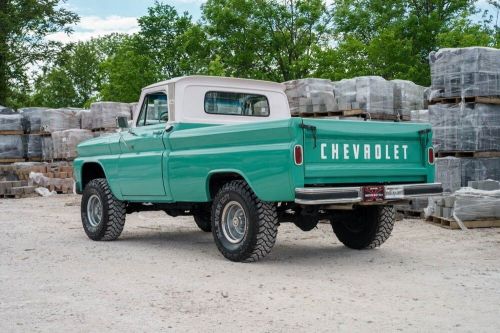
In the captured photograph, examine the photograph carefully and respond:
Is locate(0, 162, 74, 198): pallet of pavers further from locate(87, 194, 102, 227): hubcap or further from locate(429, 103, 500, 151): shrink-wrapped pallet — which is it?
locate(429, 103, 500, 151): shrink-wrapped pallet

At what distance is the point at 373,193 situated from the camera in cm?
704

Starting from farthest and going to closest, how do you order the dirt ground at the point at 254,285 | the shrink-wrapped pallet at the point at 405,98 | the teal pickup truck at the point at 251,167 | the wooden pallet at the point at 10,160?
the wooden pallet at the point at 10,160 < the shrink-wrapped pallet at the point at 405,98 < the teal pickup truck at the point at 251,167 < the dirt ground at the point at 254,285

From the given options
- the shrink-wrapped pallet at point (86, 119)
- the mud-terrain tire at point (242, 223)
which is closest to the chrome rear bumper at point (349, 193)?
the mud-terrain tire at point (242, 223)

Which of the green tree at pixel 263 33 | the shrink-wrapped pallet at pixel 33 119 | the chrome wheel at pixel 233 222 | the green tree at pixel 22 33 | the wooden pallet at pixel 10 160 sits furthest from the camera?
the green tree at pixel 263 33

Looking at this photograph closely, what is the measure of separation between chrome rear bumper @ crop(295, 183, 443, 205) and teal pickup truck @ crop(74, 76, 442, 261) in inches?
0.5

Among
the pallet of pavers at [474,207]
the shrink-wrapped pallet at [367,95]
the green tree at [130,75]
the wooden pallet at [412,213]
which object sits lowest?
the wooden pallet at [412,213]

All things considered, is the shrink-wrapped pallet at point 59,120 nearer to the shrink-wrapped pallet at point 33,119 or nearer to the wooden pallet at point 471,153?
the shrink-wrapped pallet at point 33,119

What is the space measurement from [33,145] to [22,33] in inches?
494

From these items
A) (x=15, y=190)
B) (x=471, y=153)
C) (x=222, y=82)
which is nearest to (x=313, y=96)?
(x=471, y=153)

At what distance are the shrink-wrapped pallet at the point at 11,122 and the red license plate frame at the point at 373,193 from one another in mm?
16236

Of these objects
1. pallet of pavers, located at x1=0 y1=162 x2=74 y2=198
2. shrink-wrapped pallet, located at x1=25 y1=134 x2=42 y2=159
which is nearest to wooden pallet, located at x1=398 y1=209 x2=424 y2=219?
pallet of pavers, located at x1=0 y1=162 x2=74 y2=198

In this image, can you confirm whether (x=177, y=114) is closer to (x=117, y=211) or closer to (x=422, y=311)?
(x=117, y=211)

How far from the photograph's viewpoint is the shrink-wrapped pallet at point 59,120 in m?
20.5

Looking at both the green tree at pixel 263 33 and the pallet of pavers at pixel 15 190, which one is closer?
the pallet of pavers at pixel 15 190
